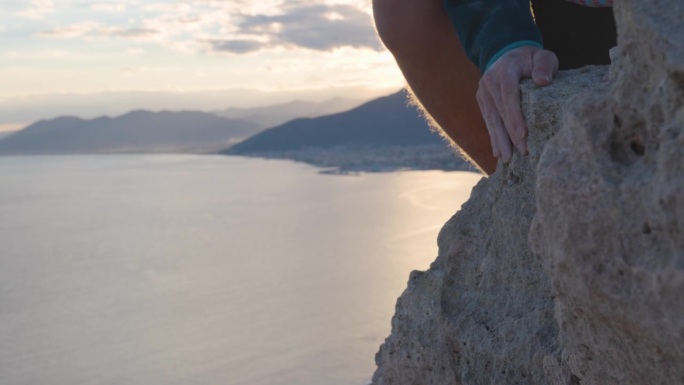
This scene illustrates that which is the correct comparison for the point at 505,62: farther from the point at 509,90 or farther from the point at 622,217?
the point at 622,217

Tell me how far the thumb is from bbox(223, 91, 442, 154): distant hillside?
62.3 ft

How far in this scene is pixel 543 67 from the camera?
126 cm

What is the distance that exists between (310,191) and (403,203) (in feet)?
7.40

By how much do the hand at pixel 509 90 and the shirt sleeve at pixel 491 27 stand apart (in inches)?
0.8

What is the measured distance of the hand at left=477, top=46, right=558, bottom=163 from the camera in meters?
1.25

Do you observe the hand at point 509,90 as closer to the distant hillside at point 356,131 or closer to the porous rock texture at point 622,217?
the porous rock texture at point 622,217

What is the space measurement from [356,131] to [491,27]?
21425 millimetres

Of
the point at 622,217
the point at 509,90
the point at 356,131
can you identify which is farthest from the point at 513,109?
the point at 356,131

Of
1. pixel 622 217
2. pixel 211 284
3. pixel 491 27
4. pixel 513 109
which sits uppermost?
pixel 491 27

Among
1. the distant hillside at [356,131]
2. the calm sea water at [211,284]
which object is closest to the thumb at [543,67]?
the calm sea water at [211,284]

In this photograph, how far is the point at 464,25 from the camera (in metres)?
1.45

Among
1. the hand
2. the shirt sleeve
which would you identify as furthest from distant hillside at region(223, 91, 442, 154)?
the hand

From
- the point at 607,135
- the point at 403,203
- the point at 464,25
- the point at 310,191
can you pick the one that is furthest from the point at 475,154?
the point at 310,191

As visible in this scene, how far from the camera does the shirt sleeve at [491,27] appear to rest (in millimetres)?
1326
